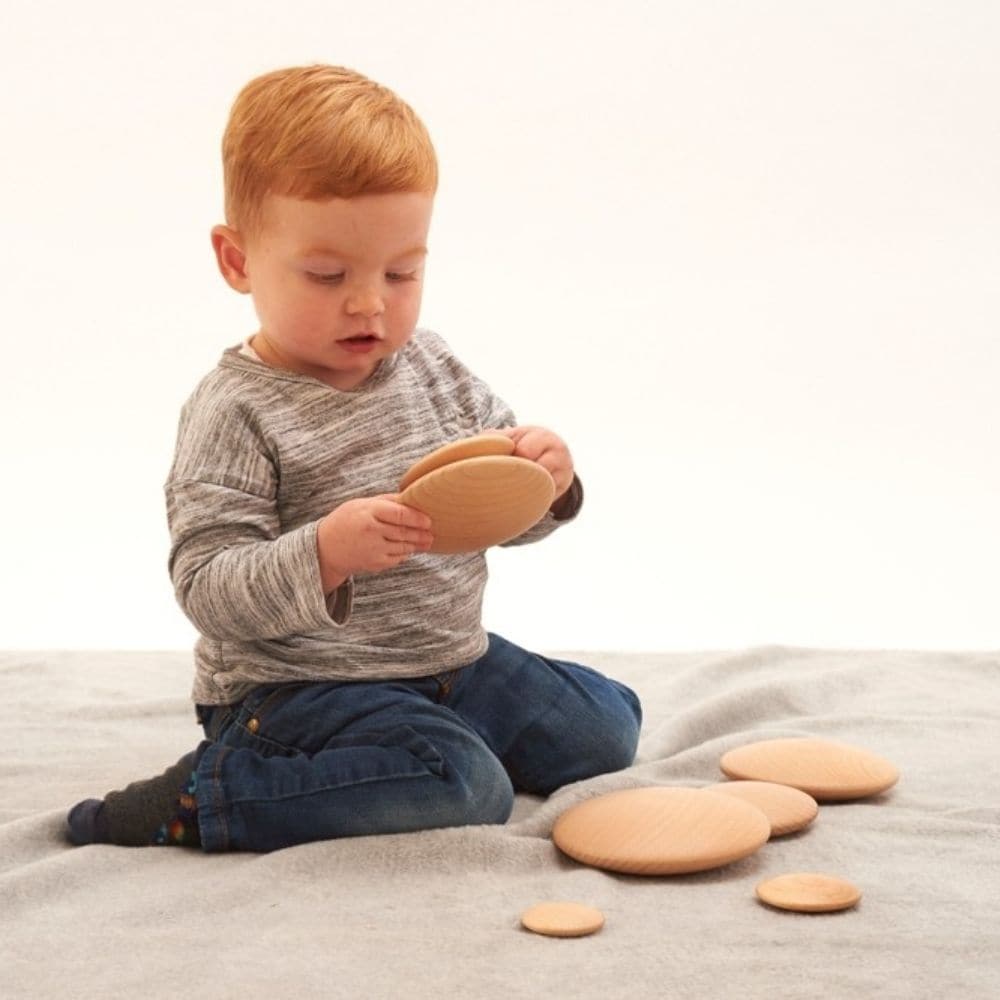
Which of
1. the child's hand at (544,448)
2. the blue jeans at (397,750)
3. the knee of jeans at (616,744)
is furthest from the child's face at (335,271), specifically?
the knee of jeans at (616,744)

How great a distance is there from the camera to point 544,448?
124 cm

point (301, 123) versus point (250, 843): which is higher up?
point (301, 123)

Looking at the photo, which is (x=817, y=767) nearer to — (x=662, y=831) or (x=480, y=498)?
(x=662, y=831)

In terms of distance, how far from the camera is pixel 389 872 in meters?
1.08

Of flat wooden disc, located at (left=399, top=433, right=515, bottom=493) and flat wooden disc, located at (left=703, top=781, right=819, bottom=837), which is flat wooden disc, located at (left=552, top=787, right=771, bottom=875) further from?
flat wooden disc, located at (left=399, top=433, right=515, bottom=493)

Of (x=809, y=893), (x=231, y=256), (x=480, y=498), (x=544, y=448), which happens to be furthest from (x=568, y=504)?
(x=809, y=893)

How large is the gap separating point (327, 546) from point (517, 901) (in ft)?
0.94

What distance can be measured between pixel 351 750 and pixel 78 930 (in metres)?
0.26

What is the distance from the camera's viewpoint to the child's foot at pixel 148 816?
1.18m

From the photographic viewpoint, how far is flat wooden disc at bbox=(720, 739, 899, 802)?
1237 mm

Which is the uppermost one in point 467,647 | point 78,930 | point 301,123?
point 301,123

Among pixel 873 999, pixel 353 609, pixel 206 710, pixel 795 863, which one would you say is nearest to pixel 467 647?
pixel 353 609

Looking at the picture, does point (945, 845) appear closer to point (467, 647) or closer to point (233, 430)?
point (467, 647)

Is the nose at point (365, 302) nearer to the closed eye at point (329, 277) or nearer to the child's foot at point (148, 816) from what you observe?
the closed eye at point (329, 277)
